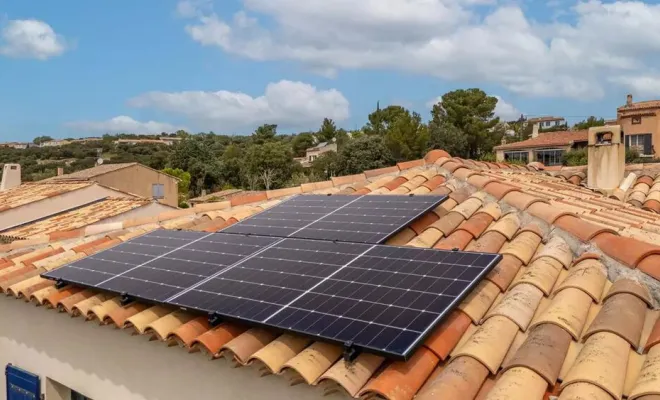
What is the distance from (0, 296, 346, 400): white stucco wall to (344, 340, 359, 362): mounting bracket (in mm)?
376

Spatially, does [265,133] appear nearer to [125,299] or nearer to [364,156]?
[364,156]

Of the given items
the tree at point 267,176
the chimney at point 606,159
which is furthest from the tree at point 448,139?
the chimney at point 606,159

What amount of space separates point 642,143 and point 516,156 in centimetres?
1390

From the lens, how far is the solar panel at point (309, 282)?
427 cm

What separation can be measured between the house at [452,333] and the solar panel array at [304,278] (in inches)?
7.7

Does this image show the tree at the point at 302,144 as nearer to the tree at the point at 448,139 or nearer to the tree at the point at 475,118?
the tree at the point at 475,118

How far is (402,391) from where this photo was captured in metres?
3.73

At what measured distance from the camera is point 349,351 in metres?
4.02

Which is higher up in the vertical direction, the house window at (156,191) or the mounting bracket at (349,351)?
the house window at (156,191)

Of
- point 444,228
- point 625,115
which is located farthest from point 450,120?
point 444,228

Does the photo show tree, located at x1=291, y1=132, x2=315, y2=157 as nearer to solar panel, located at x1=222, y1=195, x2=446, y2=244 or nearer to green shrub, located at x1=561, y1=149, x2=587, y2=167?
green shrub, located at x1=561, y1=149, x2=587, y2=167

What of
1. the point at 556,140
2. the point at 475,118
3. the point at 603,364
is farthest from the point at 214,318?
the point at 475,118

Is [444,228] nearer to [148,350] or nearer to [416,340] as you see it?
[416,340]

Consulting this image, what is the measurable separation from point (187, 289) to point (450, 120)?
2795 inches
